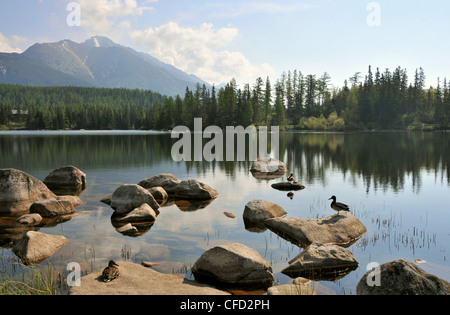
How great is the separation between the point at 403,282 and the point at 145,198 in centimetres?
1426

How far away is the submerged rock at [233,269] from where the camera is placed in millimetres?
10594

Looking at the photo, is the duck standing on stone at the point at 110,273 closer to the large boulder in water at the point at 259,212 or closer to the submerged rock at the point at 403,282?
the submerged rock at the point at 403,282

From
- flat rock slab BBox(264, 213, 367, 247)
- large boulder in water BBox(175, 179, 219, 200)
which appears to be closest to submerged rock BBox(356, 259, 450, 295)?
flat rock slab BBox(264, 213, 367, 247)

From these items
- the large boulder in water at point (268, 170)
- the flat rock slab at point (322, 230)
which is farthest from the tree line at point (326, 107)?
the flat rock slab at point (322, 230)

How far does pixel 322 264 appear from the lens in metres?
11.4

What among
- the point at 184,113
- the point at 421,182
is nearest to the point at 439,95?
the point at 184,113

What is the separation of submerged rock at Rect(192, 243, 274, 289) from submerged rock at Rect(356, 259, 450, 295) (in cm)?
312

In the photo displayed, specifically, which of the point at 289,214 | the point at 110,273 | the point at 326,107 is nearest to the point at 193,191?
the point at 289,214

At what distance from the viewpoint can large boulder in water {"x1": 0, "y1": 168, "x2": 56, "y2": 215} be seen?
62.3ft

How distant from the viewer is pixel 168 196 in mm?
23656

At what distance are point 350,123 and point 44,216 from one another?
13247cm

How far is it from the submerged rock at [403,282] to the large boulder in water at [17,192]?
18.5 metres

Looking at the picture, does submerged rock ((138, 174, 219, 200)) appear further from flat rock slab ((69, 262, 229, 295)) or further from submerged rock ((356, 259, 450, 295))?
submerged rock ((356, 259, 450, 295))
